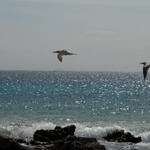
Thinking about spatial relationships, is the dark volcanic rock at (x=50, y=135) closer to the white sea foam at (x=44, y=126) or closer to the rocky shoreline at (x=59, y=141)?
the rocky shoreline at (x=59, y=141)

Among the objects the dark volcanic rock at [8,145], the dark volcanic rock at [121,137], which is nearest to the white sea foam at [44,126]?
the dark volcanic rock at [121,137]

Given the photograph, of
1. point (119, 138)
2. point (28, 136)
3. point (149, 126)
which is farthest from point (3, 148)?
point (149, 126)

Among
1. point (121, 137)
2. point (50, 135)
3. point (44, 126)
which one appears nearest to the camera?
point (50, 135)

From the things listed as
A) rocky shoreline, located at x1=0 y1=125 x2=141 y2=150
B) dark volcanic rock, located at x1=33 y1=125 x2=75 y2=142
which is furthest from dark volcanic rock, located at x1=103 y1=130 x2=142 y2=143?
dark volcanic rock, located at x1=33 y1=125 x2=75 y2=142

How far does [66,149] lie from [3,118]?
103 feet

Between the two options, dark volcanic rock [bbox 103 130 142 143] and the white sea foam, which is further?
the white sea foam

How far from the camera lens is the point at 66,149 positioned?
79.8 feet

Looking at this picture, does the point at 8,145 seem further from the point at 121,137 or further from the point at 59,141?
the point at 121,137

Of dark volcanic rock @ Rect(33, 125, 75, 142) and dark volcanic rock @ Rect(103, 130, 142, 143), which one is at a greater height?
dark volcanic rock @ Rect(33, 125, 75, 142)

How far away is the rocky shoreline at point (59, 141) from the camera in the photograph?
952 inches

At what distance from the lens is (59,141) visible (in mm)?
25969

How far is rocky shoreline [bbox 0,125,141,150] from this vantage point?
2417cm

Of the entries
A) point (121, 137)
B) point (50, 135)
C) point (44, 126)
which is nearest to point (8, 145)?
point (50, 135)

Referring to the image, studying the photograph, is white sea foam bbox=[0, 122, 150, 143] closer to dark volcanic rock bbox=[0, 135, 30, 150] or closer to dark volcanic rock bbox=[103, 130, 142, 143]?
dark volcanic rock bbox=[103, 130, 142, 143]
